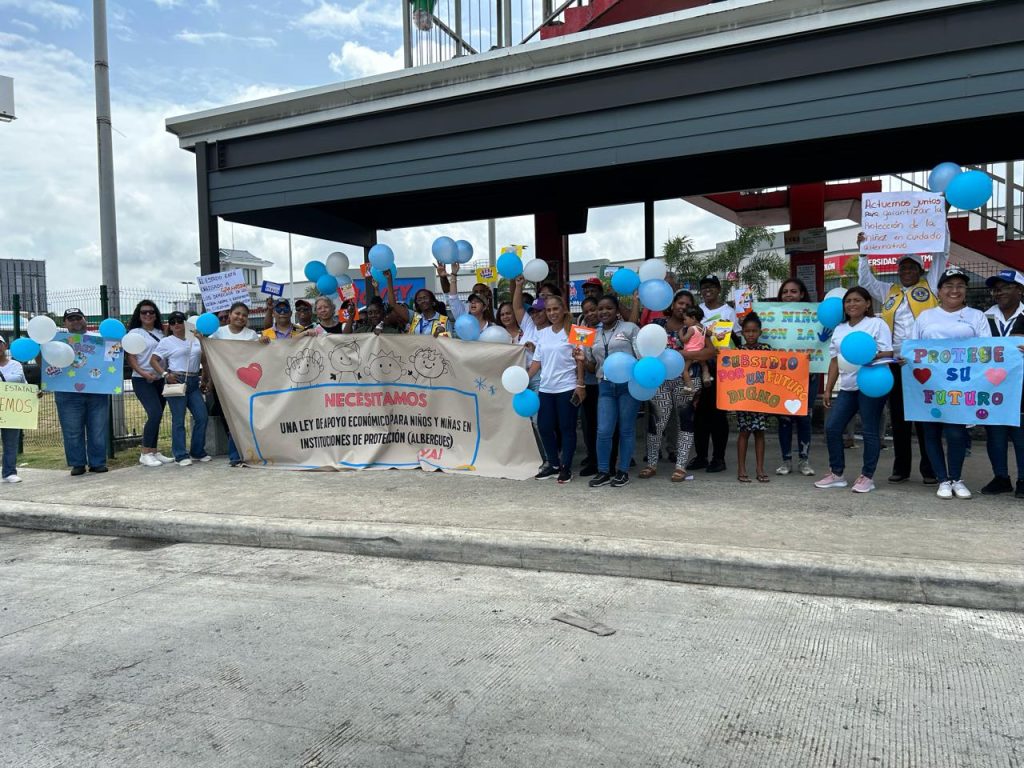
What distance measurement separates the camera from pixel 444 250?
8305 mm

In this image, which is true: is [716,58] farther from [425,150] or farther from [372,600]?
[372,600]

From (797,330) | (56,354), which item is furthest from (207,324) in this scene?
(797,330)

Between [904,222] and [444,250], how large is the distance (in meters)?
4.56

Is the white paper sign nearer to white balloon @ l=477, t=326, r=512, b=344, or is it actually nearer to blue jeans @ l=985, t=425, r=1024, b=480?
white balloon @ l=477, t=326, r=512, b=344

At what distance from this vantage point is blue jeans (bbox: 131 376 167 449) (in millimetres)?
8594

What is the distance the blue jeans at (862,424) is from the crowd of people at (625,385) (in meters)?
0.01

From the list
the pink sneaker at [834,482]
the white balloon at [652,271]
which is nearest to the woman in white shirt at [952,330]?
the pink sneaker at [834,482]

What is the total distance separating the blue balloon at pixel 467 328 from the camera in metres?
7.64

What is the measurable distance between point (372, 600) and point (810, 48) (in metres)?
5.65

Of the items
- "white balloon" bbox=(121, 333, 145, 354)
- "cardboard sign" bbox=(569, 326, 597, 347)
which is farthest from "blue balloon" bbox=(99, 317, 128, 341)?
"cardboard sign" bbox=(569, 326, 597, 347)

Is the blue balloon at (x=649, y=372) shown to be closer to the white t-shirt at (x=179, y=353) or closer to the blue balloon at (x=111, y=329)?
the white t-shirt at (x=179, y=353)

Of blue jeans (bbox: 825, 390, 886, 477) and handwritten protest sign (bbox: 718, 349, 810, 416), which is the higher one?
handwritten protest sign (bbox: 718, 349, 810, 416)

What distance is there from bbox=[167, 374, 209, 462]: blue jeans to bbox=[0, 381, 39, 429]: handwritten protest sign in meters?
1.33

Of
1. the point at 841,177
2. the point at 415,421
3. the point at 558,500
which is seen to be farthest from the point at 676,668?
the point at 841,177
